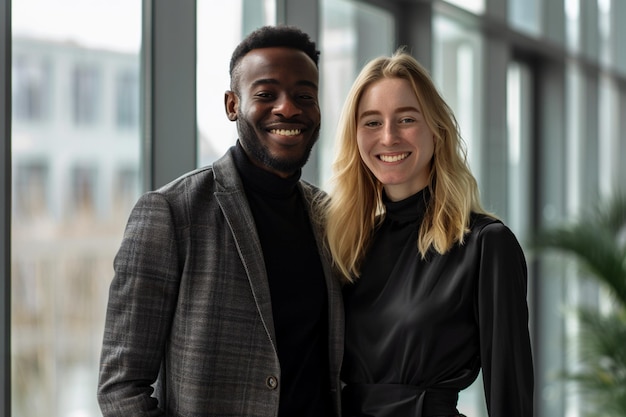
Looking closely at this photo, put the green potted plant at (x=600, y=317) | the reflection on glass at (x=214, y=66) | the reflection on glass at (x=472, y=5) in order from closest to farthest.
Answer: the reflection on glass at (x=214, y=66)
the reflection on glass at (x=472, y=5)
the green potted plant at (x=600, y=317)

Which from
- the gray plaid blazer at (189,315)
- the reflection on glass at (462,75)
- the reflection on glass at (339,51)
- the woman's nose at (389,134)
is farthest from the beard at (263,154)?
the reflection on glass at (462,75)

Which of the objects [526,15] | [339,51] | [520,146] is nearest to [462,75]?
[526,15]

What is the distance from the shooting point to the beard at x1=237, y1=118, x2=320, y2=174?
192 cm

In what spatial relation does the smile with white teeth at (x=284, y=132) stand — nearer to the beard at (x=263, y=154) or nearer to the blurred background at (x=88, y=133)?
the beard at (x=263, y=154)

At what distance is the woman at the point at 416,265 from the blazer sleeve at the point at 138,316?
0.50 meters

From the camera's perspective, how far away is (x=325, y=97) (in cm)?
357

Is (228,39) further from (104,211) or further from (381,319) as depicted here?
(381,319)

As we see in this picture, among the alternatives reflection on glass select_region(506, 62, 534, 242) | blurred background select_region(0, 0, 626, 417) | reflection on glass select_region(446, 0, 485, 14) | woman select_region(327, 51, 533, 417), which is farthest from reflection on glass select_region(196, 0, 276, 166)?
reflection on glass select_region(506, 62, 534, 242)

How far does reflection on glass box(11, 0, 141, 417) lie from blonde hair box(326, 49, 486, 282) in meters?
0.75

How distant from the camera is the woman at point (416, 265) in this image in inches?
76.4

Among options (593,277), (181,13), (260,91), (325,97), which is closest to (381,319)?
(260,91)

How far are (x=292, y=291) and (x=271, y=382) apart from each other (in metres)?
0.23

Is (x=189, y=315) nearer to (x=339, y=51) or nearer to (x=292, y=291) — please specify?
(x=292, y=291)

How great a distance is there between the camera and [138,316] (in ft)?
5.69
